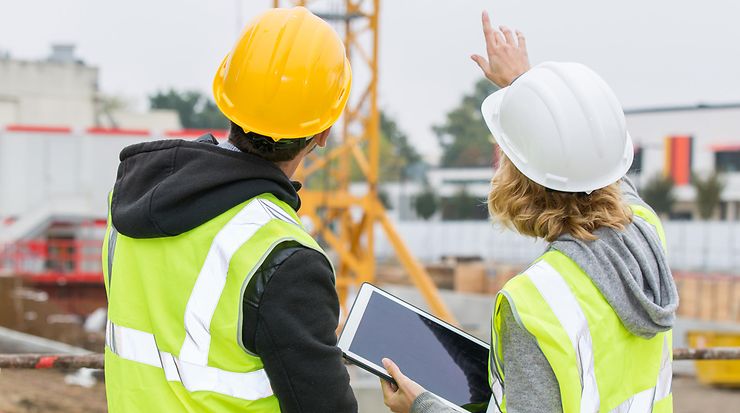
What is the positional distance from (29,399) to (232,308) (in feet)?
31.7

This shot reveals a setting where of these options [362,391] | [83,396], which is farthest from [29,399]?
[362,391]

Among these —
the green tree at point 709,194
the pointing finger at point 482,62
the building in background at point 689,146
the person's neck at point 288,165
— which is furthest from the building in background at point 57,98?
the person's neck at point 288,165

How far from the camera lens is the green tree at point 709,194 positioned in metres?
35.6

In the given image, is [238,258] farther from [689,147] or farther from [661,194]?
[689,147]

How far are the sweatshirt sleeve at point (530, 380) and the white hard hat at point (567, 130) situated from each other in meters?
0.29

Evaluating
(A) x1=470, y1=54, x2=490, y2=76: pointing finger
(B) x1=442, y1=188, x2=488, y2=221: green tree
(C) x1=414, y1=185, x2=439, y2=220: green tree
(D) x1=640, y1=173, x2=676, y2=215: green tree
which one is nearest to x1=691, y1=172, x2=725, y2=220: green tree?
(D) x1=640, y1=173, x2=676, y2=215: green tree

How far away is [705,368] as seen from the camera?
14.1 metres

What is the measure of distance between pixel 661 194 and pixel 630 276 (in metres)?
38.4

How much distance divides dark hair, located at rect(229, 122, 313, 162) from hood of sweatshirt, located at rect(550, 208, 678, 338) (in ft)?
1.66

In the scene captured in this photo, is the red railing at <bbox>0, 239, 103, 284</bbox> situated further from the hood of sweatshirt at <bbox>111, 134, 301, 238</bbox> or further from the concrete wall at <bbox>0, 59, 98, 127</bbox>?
the hood of sweatshirt at <bbox>111, 134, 301, 238</bbox>

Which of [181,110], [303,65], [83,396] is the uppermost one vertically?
[303,65]

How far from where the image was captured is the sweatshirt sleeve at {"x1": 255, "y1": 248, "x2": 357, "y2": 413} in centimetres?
127

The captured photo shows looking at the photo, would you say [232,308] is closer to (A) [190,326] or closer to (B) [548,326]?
(A) [190,326]

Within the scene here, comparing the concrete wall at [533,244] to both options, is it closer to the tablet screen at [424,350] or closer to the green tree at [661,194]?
the green tree at [661,194]
